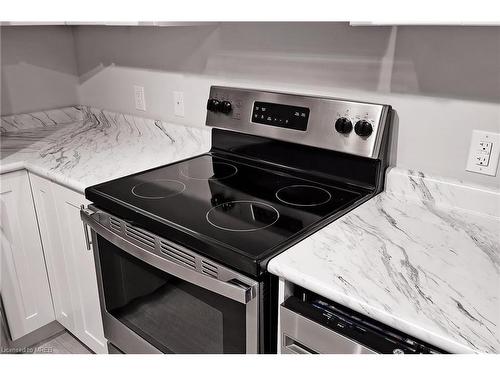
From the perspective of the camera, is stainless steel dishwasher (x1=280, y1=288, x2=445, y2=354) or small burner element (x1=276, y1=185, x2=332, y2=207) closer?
stainless steel dishwasher (x1=280, y1=288, x2=445, y2=354)

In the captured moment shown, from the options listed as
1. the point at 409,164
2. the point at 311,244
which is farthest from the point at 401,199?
the point at 311,244

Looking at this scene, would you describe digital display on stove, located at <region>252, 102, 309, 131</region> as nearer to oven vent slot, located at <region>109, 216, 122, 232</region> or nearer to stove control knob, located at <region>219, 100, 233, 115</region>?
stove control knob, located at <region>219, 100, 233, 115</region>

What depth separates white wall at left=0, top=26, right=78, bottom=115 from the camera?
214cm

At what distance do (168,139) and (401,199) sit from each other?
107 cm

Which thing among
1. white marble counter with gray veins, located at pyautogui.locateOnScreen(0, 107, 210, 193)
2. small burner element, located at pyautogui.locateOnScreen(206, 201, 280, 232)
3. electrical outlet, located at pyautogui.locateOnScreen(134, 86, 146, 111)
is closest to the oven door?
small burner element, located at pyautogui.locateOnScreen(206, 201, 280, 232)

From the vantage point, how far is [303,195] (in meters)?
1.34

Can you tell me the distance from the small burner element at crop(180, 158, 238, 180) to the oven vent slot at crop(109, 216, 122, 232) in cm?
31

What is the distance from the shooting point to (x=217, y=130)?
173 centimetres

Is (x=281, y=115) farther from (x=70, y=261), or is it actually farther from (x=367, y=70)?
(x=70, y=261)

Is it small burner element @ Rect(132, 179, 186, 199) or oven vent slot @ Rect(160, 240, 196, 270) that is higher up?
small burner element @ Rect(132, 179, 186, 199)

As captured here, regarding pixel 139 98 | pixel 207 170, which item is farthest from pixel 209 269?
pixel 139 98

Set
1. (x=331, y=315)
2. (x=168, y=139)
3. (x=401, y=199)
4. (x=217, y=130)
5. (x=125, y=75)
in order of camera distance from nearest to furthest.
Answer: (x=331, y=315) → (x=401, y=199) → (x=217, y=130) → (x=168, y=139) → (x=125, y=75)

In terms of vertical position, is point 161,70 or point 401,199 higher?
point 161,70
